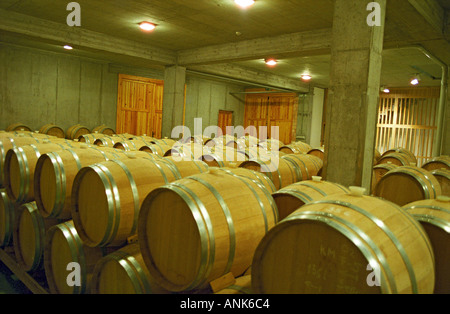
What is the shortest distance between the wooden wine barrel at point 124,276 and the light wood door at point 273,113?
1844 cm

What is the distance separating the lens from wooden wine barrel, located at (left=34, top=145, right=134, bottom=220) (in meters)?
3.43

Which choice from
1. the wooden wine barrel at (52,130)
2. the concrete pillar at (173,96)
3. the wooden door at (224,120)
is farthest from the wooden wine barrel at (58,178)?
the wooden door at (224,120)

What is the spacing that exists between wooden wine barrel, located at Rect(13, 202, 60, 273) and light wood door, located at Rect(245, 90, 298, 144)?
17.6m

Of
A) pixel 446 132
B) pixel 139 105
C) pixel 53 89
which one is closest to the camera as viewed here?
pixel 446 132

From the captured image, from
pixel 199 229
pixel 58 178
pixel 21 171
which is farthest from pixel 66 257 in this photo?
pixel 199 229

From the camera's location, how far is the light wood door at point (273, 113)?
20.7 meters

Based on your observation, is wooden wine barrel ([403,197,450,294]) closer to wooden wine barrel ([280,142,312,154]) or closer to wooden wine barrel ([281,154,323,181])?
wooden wine barrel ([281,154,323,181])

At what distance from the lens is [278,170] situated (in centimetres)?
486

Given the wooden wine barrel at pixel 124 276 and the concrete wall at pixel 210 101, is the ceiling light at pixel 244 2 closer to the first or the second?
the wooden wine barrel at pixel 124 276

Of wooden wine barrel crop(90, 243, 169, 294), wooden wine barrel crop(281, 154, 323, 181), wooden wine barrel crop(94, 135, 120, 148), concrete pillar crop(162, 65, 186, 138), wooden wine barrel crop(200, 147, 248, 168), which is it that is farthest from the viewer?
concrete pillar crop(162, 65, 186, 138)

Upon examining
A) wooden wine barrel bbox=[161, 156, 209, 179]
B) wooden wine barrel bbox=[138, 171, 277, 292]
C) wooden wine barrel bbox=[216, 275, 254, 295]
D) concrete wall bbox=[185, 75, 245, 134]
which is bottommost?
wooden wine barrel bbox=[216, 275, 254, 295]

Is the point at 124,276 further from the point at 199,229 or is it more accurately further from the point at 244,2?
the point at 244,2

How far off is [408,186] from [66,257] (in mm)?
3943

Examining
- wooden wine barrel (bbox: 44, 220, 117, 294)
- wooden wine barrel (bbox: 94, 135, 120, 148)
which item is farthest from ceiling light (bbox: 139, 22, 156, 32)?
wooden wine barrel (bbox: 44, 220, 117, 294)
